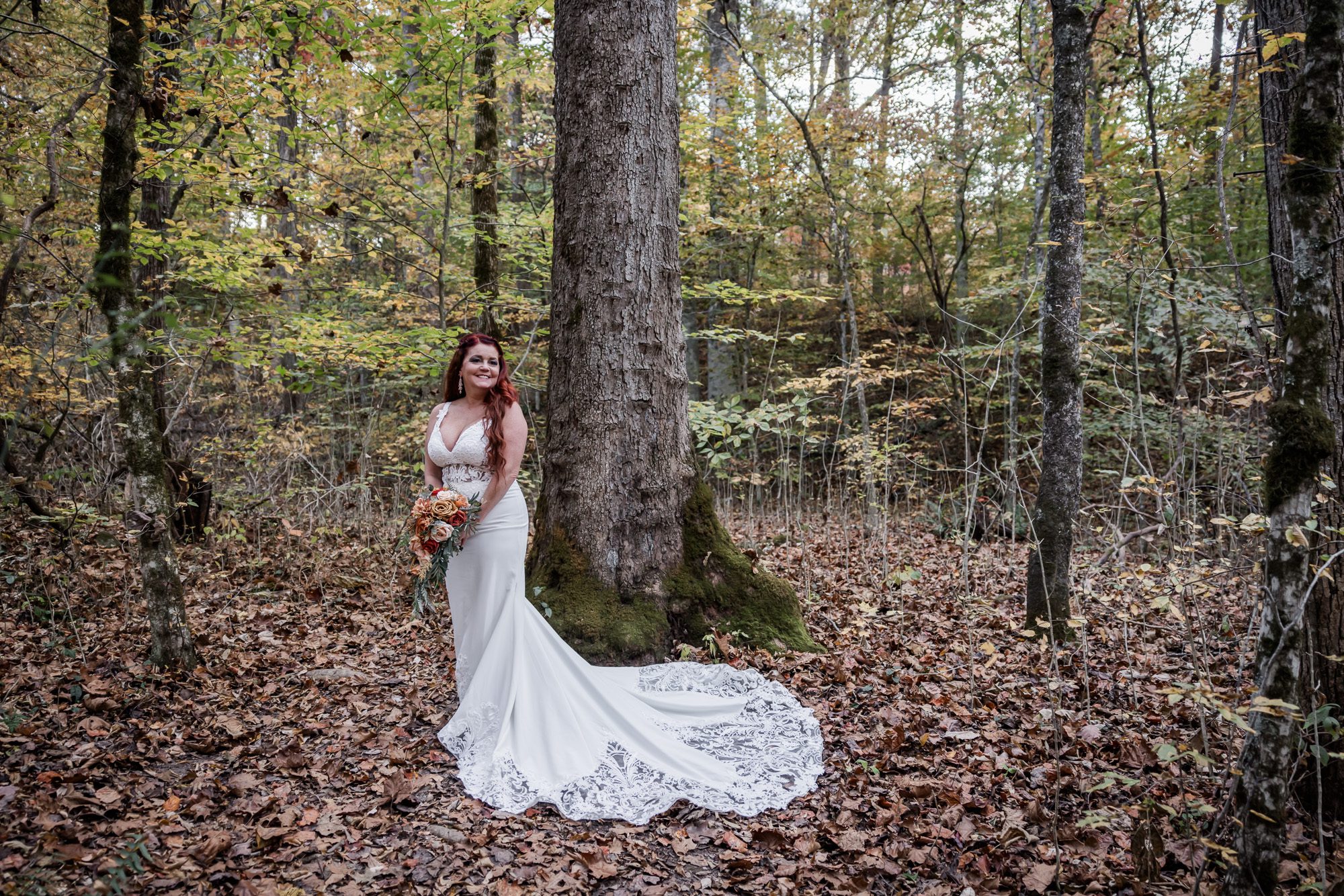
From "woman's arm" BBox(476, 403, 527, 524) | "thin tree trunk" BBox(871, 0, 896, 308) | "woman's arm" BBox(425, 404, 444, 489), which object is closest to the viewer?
"woman's arm" BBox(476, 403, 527, 524)

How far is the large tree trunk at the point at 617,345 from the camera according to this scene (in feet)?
14.3

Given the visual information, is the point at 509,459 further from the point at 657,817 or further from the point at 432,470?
the point at 657,817

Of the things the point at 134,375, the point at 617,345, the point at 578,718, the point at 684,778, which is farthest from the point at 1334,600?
the point at 134,375

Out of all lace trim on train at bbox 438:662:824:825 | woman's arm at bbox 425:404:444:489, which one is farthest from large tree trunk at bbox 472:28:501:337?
lace trim on train at bbox 438:662:824:825

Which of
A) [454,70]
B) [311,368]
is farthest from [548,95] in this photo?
[311,368]

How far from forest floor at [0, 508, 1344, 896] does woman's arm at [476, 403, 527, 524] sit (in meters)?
1.26

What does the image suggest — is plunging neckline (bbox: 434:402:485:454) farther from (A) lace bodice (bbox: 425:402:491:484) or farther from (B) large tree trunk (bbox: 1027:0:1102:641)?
(B) large tree trunk (bbox: 1027:0:1102:641)

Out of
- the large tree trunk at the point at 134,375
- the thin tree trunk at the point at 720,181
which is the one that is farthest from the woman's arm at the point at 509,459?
the thin tree trunk at the point at 720,181

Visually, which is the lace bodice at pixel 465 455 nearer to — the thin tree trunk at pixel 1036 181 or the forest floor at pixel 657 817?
the forest floor at pixel 657 817

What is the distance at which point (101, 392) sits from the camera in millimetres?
7461

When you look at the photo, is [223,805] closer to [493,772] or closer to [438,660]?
[493,772]

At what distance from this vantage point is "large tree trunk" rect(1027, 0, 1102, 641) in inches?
170

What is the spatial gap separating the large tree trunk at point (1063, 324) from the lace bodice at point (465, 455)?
135 inches

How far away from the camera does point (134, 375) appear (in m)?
3.82
